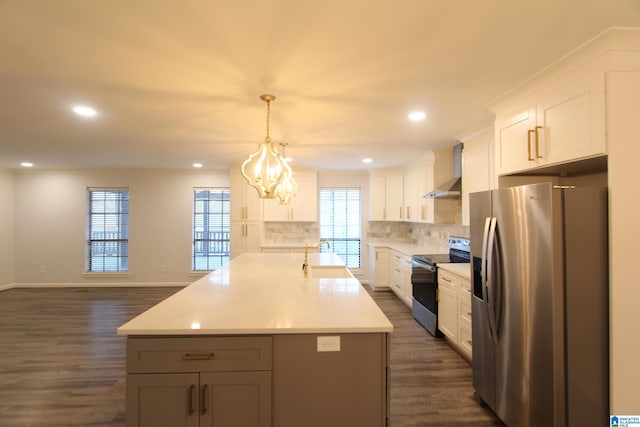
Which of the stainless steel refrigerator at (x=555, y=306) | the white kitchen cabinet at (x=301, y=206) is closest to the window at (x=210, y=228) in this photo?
the white kitchen cabinet at (x=301, y=206)

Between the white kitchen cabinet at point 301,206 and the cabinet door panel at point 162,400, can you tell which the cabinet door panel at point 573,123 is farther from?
the white kitchen cabinet at point 301,206

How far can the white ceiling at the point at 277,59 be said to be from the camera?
136 cm

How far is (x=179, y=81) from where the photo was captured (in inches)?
81.0

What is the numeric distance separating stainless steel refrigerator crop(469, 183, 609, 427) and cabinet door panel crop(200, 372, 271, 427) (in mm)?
1520

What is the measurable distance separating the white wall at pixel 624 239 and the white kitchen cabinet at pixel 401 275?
9.72ft

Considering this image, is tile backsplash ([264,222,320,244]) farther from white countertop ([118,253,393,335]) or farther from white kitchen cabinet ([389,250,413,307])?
white countertop ([118,253,393,335])

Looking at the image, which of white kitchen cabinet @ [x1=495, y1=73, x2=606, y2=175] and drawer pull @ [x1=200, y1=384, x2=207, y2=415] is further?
white kitchen cabinet @ [x1=495, y1=73, x2=606, y2=175]

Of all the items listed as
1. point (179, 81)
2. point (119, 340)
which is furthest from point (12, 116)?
point (119, 340)

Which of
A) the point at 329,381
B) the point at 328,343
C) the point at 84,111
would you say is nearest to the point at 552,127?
the point at 328,343

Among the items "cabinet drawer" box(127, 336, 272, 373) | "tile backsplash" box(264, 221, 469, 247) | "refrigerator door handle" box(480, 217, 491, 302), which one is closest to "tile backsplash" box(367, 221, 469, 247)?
"tile backsplash" box(264, 221, 469, 247)

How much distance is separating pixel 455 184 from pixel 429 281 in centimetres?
127

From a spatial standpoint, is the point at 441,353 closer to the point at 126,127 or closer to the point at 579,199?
the point at 579,199

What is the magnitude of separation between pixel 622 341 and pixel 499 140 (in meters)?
1.52

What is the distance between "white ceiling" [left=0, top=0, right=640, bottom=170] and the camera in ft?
4.47
